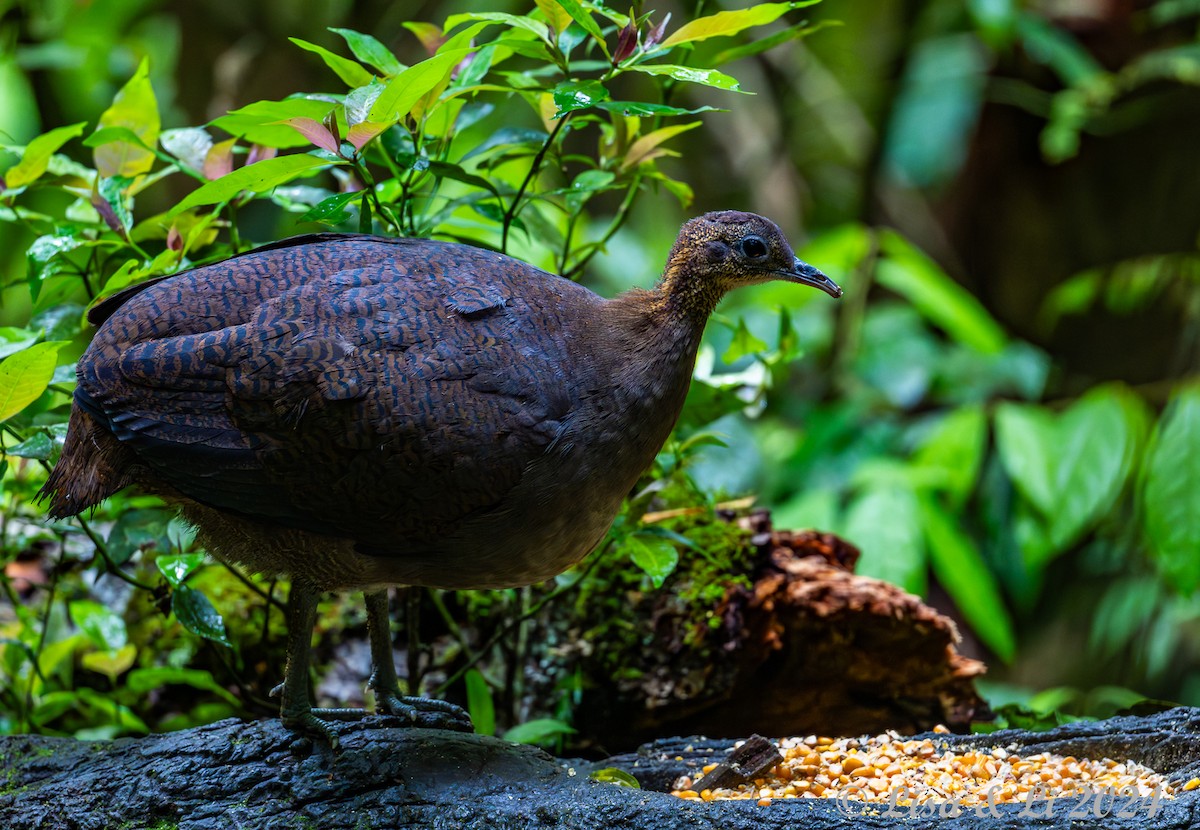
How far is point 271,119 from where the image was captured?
8.30 ft

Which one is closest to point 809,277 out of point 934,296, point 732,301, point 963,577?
point 963,577

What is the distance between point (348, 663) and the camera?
11.9 ft

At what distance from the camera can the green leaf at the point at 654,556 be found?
274 centimetres

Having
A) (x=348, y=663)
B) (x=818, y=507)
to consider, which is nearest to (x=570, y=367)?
(x=348, y=663)

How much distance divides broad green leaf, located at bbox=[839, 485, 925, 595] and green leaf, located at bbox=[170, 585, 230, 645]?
8.52 feet

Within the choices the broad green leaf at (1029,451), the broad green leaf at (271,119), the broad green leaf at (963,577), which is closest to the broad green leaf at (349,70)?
the broad green leaf at (271,119)

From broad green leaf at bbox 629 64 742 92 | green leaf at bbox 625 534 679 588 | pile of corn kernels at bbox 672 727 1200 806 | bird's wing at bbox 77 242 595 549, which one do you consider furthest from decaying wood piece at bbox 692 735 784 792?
broad green leaf at bbox 629 64 742 92

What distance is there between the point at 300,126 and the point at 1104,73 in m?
6.13

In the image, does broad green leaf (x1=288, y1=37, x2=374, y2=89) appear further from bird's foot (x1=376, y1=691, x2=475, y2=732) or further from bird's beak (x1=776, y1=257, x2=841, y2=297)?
bird's foot (x1=376, y1=691, x2=475, y2=732)

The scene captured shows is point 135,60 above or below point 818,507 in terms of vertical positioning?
above

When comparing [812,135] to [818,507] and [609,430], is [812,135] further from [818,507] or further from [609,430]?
[609,430]

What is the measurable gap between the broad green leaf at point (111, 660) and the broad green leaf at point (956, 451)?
131 inches

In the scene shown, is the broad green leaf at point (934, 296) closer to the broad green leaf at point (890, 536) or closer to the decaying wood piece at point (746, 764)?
the broad green leaf at point (890, 536)

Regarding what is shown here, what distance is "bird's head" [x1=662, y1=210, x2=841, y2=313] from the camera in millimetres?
2580
